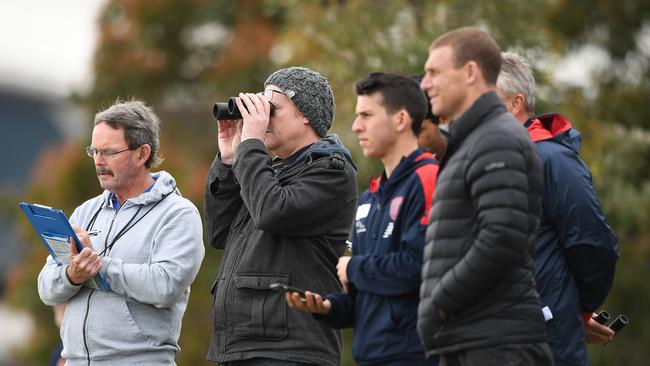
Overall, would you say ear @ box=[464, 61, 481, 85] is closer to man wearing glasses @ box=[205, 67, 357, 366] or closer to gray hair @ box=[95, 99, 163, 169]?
man wearing glasses @ box=[205, 67, 357, 366]

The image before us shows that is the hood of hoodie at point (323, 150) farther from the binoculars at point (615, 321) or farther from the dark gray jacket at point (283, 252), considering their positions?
the binoculars at point (615, 321)

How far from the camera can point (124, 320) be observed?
559cm

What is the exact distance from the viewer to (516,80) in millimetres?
5324

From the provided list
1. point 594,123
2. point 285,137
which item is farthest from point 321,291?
point 594,123

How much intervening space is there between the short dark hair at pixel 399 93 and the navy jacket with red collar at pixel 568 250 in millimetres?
589

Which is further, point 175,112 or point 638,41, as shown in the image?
point 175,112

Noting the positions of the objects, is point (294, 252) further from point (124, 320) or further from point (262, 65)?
point (262, 65)

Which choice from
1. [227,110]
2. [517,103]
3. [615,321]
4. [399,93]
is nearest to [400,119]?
[399,93]

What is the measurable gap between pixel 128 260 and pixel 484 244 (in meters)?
1.96

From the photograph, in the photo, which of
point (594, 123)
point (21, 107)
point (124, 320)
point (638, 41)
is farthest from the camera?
point (21, 107)

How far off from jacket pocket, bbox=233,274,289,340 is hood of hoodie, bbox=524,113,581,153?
1172 millimetres

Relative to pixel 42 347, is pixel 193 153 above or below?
above

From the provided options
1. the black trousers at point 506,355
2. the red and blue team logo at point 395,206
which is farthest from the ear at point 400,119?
the black trousers at point 506,355

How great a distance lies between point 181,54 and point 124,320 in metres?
13.5
